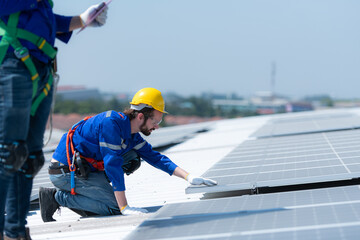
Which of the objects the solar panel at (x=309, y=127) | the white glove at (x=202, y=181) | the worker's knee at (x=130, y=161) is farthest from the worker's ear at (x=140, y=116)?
the solar panel at (x=309, y=127)

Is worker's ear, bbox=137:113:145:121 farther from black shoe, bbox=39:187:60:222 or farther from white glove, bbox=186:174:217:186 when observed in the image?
black shoe, bbox=39:187:60:222

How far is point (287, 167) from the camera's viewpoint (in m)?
5.71

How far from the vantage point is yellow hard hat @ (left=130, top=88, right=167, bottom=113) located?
5000 mm

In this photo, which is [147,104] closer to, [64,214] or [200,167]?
[64,214]

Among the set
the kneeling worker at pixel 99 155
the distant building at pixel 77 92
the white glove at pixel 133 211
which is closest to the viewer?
the white glove at pixel 133 211

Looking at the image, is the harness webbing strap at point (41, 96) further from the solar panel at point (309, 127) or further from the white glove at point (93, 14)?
the solar panel at point (309, 127)

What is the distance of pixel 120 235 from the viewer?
3.79 m

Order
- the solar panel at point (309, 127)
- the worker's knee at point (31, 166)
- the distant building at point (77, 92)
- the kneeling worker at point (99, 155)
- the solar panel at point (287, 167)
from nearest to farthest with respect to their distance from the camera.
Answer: the worker's knee at point (31, 166) → the solar panel at point (287, 167) → the kneeling worker at point (99, 155) → the solar panel at point (309, 127) → the distant building at point (77, 92)

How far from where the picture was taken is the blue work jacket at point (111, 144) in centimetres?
476

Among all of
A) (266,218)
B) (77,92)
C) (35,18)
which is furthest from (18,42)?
(77,92)

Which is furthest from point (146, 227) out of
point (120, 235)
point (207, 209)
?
point (207, 209)

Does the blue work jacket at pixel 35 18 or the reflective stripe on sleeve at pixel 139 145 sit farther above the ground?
the blue work jacket at pixel 35 18

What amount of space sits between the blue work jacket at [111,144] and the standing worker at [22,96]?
47.1 inches

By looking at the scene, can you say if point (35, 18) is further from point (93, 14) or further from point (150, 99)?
point (150, 99)
